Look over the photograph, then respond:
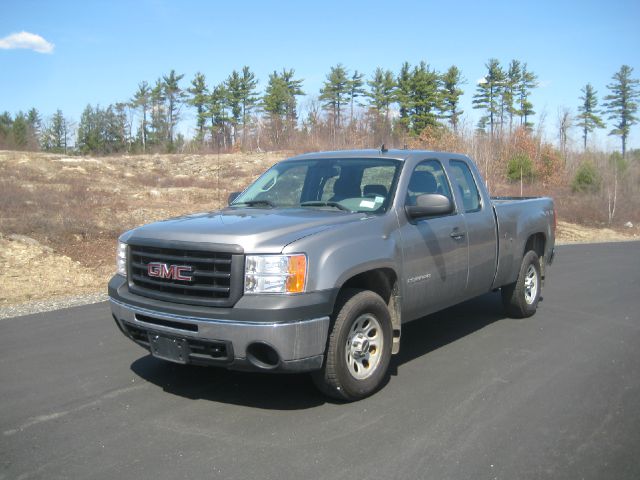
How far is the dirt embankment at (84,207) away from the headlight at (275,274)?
714cm

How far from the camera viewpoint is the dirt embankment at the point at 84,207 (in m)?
12.3

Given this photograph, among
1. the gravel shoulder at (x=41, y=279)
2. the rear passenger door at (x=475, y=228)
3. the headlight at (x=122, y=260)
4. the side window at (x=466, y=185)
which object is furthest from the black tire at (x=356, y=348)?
the gravel shoulder at (x=41, y=279)

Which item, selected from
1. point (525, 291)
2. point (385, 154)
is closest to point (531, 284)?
point (525, 291)

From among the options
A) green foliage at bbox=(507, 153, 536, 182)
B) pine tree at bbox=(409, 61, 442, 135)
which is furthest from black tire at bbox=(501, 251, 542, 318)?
pine tree at bbox=(409, 61, 442, 135)

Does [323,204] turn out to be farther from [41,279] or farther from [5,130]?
[5,130]

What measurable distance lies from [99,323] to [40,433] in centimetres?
331

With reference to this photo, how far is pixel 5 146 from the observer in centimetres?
4075

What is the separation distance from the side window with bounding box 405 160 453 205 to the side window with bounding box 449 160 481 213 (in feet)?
0.70

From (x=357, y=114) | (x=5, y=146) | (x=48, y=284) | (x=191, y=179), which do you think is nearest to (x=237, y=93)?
(x=357, y=114)

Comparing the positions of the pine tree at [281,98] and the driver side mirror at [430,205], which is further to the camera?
the pine tree at [281,98]

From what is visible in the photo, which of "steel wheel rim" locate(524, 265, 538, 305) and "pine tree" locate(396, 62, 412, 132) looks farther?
"pine tree" locate(396, 62, 412, 132)

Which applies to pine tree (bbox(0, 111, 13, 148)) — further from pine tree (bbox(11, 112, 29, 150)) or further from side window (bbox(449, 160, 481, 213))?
side window (bbox(449, 160, 481, 213))

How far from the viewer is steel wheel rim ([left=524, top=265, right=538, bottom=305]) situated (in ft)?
25.0

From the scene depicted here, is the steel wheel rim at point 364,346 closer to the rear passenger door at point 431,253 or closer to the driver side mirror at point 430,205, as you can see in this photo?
the rear passenger door at point 431,253
